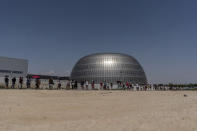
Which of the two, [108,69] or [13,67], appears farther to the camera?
[108,69]

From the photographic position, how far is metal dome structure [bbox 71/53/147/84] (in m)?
90.4

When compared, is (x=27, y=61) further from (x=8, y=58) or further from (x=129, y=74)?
(x=129, y=74)

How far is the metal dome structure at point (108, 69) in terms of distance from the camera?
90438 millimetres

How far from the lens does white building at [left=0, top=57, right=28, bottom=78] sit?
71.1m

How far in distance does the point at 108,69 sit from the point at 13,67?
45828mm

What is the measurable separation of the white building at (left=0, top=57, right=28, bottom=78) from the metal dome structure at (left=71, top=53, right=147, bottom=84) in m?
29.2

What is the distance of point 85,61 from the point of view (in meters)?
102

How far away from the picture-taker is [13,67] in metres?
73.8

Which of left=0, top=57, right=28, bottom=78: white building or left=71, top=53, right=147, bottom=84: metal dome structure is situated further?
left=71, top=53, right=147, bottom=84: metal dome structure

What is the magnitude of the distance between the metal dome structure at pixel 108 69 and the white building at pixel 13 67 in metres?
29.2
